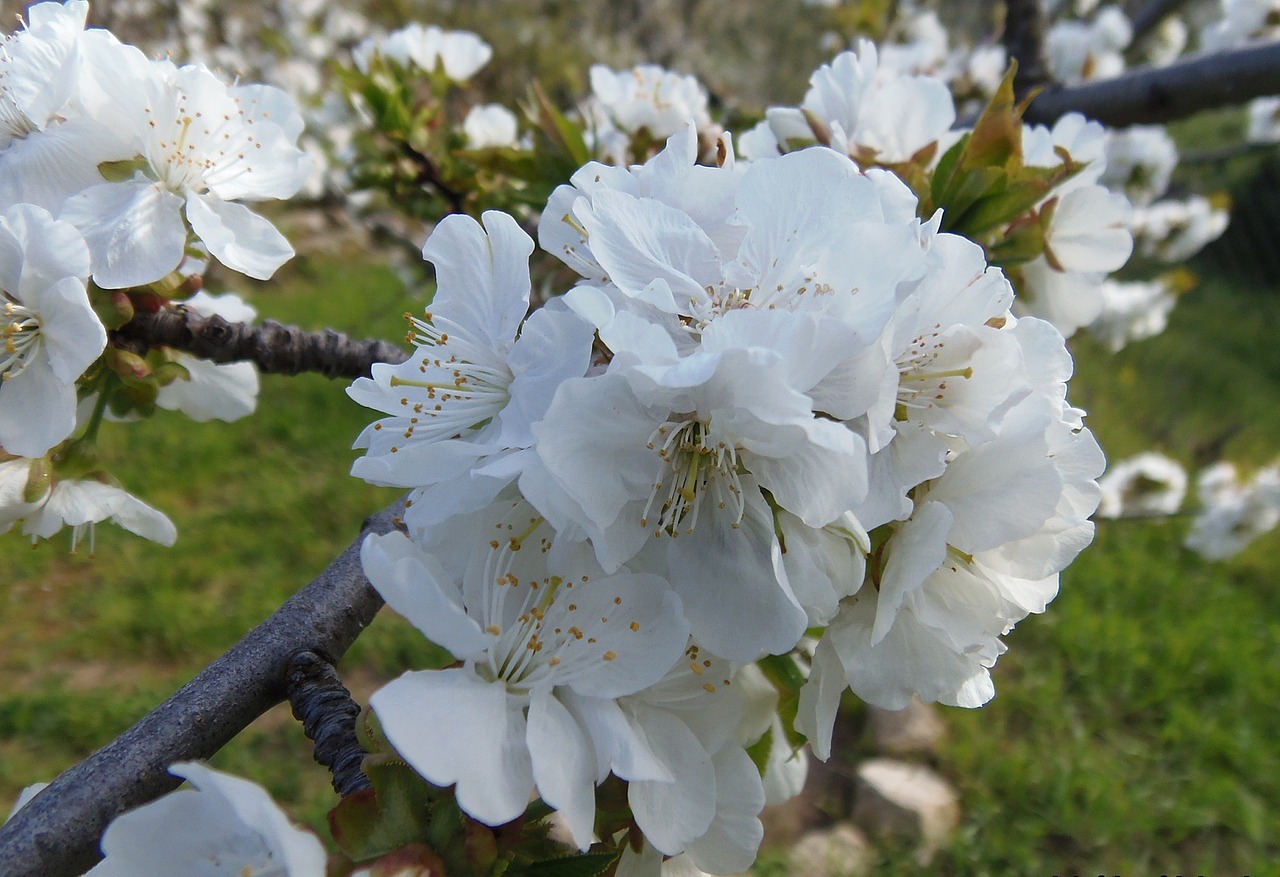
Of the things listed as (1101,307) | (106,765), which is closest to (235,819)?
(106,765)

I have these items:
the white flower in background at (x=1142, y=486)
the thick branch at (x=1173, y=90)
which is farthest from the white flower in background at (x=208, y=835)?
the white flower in background at (x=1142, y=486)

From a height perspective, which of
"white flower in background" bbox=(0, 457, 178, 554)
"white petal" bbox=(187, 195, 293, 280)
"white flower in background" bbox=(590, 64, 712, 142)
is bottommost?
"white flower in background" bbox=(0, 457, 178, 554)

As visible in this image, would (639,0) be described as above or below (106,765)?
below

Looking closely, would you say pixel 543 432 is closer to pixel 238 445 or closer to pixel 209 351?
pixel 209 351

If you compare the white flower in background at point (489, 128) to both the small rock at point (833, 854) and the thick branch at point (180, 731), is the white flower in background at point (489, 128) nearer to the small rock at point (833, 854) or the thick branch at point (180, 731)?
the thick branch at point (180, 731)

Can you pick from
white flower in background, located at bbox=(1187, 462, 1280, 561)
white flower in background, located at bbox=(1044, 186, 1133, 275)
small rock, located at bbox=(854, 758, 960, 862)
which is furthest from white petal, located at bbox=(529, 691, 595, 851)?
white flower in background, located at bbox=(1187, 462, 1280, 561)

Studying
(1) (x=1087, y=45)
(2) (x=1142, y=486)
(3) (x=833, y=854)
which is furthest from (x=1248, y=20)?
(3) (x=833, y=854)

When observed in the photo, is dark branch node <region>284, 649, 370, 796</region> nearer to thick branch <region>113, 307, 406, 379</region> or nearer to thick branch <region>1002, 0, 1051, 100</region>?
thick branch <region>113, 307, 406, 379</region>
